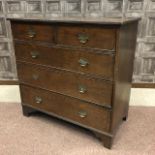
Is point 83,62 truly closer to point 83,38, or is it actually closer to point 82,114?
point 83,38

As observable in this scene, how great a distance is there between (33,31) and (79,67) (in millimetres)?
498

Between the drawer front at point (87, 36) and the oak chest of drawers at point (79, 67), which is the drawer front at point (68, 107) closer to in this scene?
the oak chest of drawers at point (79, 67)

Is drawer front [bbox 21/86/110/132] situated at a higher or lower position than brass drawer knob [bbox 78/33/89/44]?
lower

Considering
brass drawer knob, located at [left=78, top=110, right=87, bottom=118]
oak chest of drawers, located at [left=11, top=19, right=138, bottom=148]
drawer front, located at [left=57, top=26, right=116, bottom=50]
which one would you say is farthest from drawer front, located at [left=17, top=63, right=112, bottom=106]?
drawer front, located at [left=57, top=26, right=116, bottom=50]

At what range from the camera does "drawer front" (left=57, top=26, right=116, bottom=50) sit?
4.12ft

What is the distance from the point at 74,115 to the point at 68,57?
0.51 metres

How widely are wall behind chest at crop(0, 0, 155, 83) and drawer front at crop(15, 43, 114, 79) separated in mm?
357

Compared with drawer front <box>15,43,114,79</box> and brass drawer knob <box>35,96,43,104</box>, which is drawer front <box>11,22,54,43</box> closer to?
drawer front <box>15,43,114,79</box>

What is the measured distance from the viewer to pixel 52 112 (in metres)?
1.78

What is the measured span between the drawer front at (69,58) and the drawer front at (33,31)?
0.22ft

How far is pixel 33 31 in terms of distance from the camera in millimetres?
1573

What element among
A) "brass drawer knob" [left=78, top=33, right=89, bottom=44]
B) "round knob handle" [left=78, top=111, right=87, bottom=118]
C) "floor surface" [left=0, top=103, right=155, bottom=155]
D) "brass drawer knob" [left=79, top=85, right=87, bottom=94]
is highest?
"brass drawer knob" [left=78, top=33, right=89, bottom=44]

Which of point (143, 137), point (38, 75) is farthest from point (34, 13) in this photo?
point (143, 137)

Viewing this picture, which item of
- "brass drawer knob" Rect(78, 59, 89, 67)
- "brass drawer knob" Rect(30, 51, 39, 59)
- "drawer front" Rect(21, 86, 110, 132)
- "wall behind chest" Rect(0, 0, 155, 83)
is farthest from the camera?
"wall behind chest" Rect(0, 0, 155, 83)
